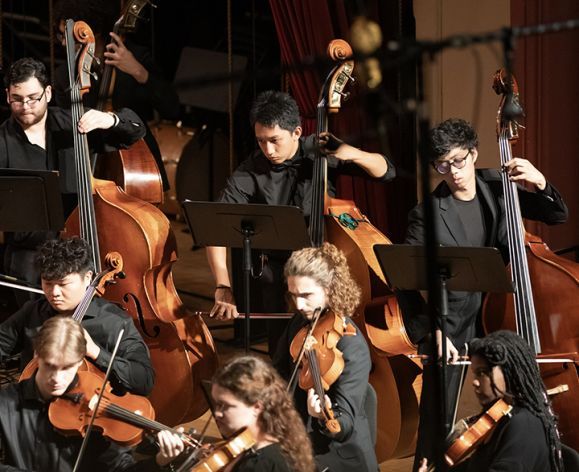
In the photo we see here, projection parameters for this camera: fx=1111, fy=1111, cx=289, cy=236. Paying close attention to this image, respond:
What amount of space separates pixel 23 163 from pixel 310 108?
4.70ft

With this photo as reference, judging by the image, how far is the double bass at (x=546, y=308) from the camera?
3217 millimetres

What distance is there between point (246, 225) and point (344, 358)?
1.85ft

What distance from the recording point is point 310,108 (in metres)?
4.91

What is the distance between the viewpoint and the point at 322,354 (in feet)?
10.2

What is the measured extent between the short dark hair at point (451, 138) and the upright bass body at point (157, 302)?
3.40 ft

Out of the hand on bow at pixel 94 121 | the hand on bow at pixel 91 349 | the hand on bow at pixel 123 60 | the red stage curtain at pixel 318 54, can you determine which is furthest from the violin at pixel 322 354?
the red stage curtain at pixel 318 54

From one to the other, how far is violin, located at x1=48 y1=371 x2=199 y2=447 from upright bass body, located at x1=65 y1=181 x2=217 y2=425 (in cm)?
67

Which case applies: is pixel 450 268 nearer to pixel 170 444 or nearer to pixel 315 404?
pixel 315 404

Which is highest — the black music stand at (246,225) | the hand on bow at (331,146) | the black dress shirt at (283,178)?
the hand on bow at (331,146)

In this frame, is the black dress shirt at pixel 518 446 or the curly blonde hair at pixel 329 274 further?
the curly blonde hair at pixel 329 274

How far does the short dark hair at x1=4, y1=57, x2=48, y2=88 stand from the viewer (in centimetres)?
381

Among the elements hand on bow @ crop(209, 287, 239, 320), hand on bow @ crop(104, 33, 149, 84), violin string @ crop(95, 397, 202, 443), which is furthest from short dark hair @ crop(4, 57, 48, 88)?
violin string @ crop(95, 397, 202, 443)

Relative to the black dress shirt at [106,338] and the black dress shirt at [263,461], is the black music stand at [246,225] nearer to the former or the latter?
the black dress shirt at [106,338]

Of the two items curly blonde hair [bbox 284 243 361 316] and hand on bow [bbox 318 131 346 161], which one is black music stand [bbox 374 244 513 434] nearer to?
curly blonde hair [bbox 284 243 361 316]
